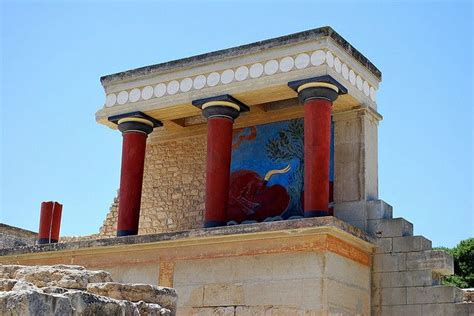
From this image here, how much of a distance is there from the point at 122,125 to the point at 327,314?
5840 mm

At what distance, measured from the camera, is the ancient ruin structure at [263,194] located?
11.0 m

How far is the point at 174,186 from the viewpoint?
1516cm

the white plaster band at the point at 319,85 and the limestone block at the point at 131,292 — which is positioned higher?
the white plaster band at the point at 319,85

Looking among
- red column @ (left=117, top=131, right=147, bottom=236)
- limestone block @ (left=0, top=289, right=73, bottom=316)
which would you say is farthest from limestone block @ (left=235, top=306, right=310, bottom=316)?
limestone block @ (left=0, top=289, right=73, bottom=316)

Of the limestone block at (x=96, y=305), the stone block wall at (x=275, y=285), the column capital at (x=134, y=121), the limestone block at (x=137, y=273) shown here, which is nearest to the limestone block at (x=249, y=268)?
the stone block wall at (x=275, y=285)

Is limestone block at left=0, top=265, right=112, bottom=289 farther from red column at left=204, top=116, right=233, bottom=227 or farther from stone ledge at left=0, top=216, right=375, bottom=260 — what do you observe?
red column at left=204, top=116, right=233, bottom=227

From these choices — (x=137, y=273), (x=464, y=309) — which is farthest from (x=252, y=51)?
(x=464, y=309)

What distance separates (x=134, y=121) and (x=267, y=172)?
272 cm

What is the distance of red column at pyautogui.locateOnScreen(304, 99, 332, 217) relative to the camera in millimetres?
11406

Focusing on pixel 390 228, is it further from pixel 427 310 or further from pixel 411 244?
pixel 427 310

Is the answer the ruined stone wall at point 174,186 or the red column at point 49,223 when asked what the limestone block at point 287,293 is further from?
the red column at point 49,223

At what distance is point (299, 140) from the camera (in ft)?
44.9

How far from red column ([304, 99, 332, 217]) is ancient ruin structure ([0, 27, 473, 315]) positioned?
18 millimetres

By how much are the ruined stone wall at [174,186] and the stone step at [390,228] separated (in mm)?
3864
